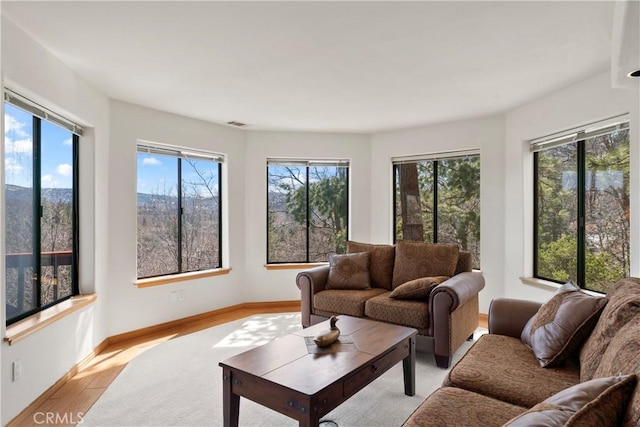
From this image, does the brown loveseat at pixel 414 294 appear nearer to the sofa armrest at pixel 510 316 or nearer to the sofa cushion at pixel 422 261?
the sofa cushion at pixel 422 261

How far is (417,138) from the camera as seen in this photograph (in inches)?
194

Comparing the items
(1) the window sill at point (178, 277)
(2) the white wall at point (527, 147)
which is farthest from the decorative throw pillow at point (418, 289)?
(1) the window sill at point (178, 277)

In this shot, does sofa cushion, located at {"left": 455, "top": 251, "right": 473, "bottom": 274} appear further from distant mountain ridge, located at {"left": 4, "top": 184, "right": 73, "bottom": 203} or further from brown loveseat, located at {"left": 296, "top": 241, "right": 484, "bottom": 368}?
distant mountain ridge, located at {"left": 4, "top": 184, "right": 73, "bottom": 203}

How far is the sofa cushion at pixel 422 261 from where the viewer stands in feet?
12.1

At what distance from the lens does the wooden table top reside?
6.15 feet

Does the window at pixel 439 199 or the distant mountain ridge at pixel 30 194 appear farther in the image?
the window at pixel 439 199

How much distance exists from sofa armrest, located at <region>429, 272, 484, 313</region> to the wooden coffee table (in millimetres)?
626

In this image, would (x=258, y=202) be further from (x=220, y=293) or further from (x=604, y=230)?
(x=604, y=230)

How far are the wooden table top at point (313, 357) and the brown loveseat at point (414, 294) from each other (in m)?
0.58

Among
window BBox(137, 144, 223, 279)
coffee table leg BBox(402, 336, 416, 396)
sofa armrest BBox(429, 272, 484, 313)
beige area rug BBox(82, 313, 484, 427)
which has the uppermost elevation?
window BBox(137, 144, 223, 279)

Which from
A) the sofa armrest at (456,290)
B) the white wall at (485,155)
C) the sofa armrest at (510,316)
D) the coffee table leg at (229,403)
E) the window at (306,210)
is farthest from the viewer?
the window at (306,210)

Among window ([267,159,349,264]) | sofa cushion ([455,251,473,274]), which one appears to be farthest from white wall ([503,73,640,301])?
window ([267,159,349,264])

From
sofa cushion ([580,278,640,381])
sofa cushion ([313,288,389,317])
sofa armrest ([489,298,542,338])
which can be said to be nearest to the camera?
sofa cushion ([580,278,640,381])

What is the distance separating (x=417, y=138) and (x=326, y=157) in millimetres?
1258
